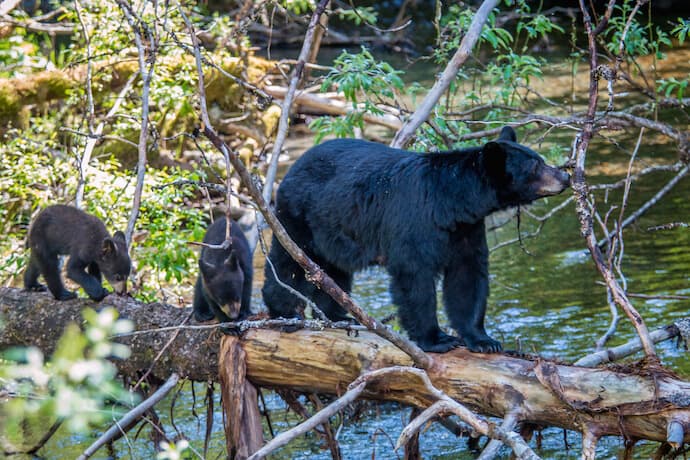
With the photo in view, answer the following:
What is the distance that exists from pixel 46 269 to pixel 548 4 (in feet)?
68.4

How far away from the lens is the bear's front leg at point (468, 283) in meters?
4.82

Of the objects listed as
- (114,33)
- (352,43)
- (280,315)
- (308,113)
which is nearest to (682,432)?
(280,315)

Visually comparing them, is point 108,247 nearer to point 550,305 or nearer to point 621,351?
point 621,351

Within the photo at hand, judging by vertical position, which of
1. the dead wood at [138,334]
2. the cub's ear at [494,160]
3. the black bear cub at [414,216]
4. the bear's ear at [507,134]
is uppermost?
the bear's ear at [507,134]

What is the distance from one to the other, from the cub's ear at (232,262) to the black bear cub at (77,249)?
3.80 feet

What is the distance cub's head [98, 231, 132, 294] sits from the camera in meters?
6.59

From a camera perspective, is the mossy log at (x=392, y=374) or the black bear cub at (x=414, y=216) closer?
the mossy log at (x=392, y=374)

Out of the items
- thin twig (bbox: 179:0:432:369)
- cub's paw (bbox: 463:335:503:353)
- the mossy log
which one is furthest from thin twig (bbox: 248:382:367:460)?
cub's paw (bbox: 463:335:503:353)

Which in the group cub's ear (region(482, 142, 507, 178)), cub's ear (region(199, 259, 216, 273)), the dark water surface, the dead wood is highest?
cub's ear (region(482, 142, 507, 178))

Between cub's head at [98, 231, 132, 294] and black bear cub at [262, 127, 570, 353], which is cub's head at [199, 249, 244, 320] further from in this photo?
cub's head at [98, 231, 132, 294]

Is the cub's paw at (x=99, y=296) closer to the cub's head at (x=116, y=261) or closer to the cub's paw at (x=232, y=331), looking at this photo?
the cub's head at (x=116, y=261)

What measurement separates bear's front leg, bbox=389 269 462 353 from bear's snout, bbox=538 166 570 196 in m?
0.76

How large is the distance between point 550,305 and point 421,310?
12.0 ft

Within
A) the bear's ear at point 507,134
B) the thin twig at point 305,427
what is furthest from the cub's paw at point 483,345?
the bear's ear at point 507,134
